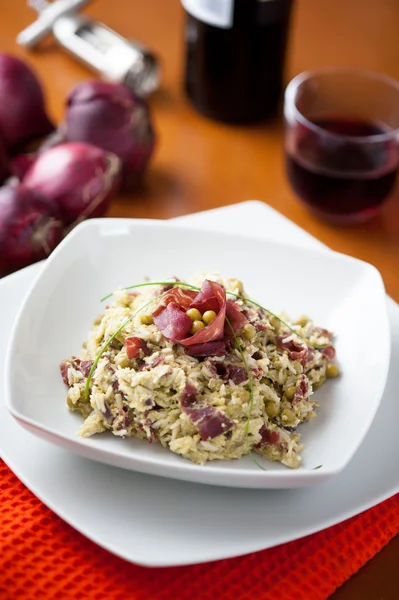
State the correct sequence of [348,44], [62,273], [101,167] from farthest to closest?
[348,44], [101,167], [62,273]

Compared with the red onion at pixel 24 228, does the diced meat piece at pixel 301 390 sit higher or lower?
higher

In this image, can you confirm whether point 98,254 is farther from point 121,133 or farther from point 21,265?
point 121,133

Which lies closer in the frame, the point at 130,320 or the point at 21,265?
the point at 130,320

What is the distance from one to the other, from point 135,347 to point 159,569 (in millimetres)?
304

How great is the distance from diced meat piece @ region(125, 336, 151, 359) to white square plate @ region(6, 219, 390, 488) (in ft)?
0.40

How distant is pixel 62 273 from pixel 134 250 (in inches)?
6.1

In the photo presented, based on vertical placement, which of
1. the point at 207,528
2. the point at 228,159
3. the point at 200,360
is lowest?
the point at 228,159

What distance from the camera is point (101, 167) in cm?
166

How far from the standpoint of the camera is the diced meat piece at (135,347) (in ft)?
3.69

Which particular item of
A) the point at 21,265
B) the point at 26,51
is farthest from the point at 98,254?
the point at 26,51

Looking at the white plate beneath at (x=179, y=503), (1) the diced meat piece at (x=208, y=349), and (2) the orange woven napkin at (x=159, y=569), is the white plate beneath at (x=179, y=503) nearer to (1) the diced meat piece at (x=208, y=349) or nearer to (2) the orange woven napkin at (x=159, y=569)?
(2) the orange woven napkin at (x=159, y=569)

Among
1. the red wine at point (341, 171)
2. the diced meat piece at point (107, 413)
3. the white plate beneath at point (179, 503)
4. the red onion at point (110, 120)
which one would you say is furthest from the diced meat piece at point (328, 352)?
the red onion at point (110, 120)

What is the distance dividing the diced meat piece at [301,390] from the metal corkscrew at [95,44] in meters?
1.25

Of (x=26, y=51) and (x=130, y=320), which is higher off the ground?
(x=130, y=320)
